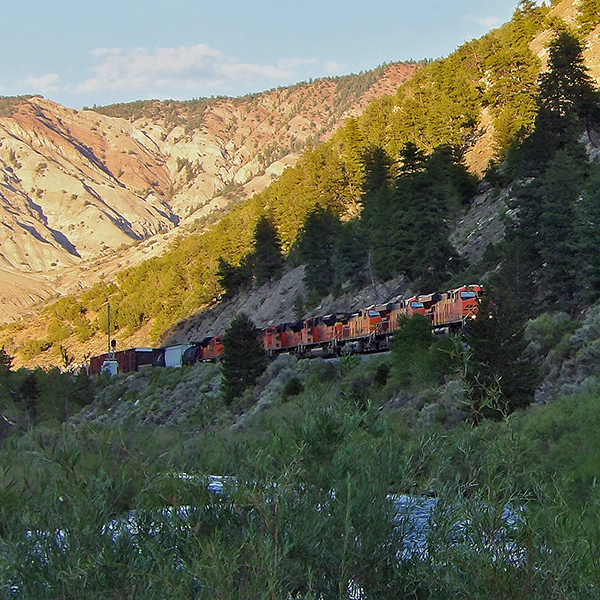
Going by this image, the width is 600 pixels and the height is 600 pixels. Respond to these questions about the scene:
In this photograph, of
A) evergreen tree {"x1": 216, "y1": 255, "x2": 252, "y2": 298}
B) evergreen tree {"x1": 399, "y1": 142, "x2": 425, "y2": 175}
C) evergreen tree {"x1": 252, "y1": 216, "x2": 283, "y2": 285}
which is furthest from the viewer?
evergreen tree {"x1": 216, "y1": 255, "x2": 252, "y2": 298}

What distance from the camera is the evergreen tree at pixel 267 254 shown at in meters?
87.5

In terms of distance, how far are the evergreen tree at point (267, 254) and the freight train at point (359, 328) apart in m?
20.3

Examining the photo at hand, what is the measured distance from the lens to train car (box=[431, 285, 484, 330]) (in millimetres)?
37250

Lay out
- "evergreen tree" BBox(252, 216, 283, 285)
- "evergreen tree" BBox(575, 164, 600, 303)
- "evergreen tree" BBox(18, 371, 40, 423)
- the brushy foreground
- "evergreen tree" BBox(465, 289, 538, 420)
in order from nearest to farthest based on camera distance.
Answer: the brushy foreground < "evergreen tree" BBox(465, 289, 538, 420) < "evergreen tree" BBox(575, 164, 600, 303) < "evergreen tree" BBox(18, 371, 40, 423) < "evergreen tree" BBox(252, 216, 283, 285)

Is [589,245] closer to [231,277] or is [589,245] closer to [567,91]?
[567,91]

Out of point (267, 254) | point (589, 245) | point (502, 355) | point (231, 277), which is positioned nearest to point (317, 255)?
point (267, 254)

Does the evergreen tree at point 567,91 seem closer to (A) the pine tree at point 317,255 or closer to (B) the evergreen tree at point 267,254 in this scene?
(A) the pine tree at point 317,255

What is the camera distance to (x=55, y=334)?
A: 12788 cm

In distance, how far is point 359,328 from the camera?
4678cm

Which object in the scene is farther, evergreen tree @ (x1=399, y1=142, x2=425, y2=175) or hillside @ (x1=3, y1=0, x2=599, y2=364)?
evergreen tree @ (x1=399, y1=142, x2=425, y2=175)

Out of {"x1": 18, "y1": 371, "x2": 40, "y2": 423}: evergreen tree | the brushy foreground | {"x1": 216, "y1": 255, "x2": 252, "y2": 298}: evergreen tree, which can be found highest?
the brushy foreground

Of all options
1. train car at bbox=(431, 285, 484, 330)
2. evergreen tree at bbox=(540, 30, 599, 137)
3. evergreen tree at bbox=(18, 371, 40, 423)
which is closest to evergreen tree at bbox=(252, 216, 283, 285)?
evergreen tree at bbox=(18, 371, 40, 423)

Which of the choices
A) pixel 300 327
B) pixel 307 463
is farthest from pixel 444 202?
pixel 307 463

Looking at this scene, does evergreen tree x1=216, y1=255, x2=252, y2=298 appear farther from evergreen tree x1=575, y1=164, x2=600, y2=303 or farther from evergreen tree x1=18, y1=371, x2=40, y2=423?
evergreen tree x1=575, y1=164, x2=600, y2=303
